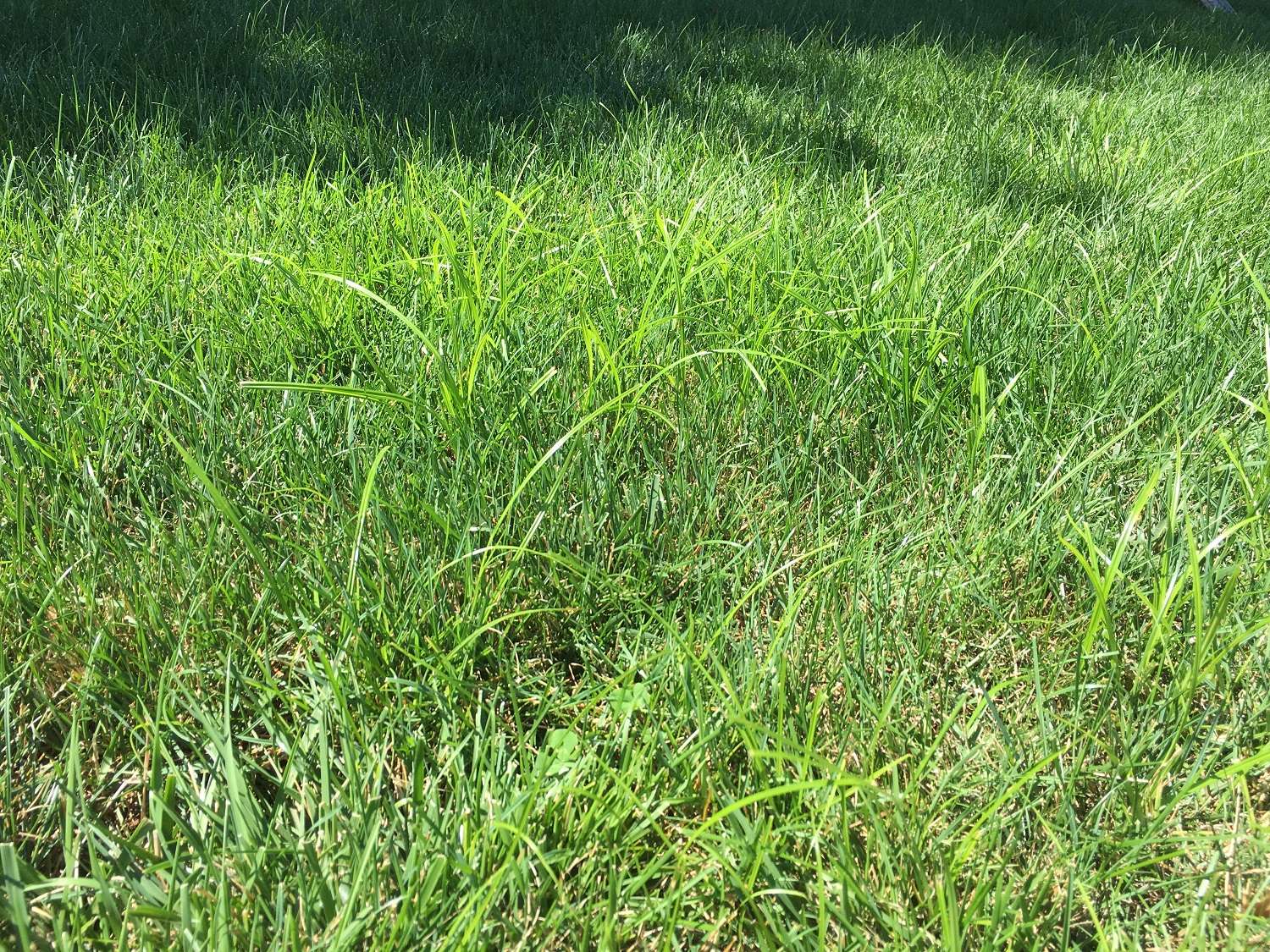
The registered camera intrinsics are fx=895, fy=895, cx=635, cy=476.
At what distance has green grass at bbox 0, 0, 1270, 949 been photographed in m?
0.90

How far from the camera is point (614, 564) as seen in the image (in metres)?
1.32

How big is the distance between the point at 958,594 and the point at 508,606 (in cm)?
62

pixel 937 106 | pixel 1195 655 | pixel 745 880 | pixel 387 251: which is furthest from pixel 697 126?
pixel 745 880

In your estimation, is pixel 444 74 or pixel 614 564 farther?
pixel 444 74

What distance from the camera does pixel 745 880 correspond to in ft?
2.98

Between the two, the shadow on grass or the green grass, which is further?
the shadow on grass

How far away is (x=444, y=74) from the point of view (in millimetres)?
3258

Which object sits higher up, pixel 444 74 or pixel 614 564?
pixel 444 74

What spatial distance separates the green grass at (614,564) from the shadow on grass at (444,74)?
152 mm

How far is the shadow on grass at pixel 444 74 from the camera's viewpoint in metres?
2.51

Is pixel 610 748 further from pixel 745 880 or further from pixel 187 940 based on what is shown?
pixel 187 940

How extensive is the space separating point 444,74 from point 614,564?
8.51 ft

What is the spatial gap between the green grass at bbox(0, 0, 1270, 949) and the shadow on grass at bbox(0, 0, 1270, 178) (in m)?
0.15

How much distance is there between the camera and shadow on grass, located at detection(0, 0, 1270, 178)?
2514 millimetres
